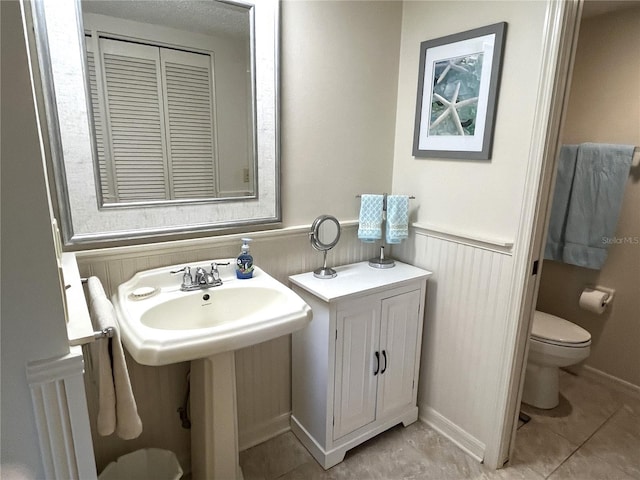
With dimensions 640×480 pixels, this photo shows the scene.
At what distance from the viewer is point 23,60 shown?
614 millimetres

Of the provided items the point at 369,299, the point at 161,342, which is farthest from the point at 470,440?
the point at 161,342

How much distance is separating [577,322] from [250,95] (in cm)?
232

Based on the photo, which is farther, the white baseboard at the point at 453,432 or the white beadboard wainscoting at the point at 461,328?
the white baseboard at the point at 453,432

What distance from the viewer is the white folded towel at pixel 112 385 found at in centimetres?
87

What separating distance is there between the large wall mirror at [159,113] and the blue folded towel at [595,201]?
173cm

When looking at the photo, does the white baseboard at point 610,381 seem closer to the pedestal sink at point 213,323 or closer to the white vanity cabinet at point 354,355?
the white vanity cabinet at point 354,355

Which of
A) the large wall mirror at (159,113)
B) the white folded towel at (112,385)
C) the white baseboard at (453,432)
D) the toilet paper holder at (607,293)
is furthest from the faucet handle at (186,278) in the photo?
the toilet paper holder at (607,293)

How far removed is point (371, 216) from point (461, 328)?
65 centimetres

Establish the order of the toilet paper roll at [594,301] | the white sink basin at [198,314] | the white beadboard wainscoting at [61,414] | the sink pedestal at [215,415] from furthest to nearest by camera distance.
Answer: the toilet paper roll at [594,301] < the sink pedestal at [215,415] < the white sink basin at [198,314] < the white beadboard wainscoting at [61,414]

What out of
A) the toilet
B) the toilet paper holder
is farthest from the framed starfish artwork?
the toilet paper holder

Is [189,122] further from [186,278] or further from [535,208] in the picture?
[535,208]

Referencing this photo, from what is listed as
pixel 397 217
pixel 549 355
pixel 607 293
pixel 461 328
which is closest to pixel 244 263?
pixel 397 217

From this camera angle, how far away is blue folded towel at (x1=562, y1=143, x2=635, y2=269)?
2023mm

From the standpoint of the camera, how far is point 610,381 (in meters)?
2.27
